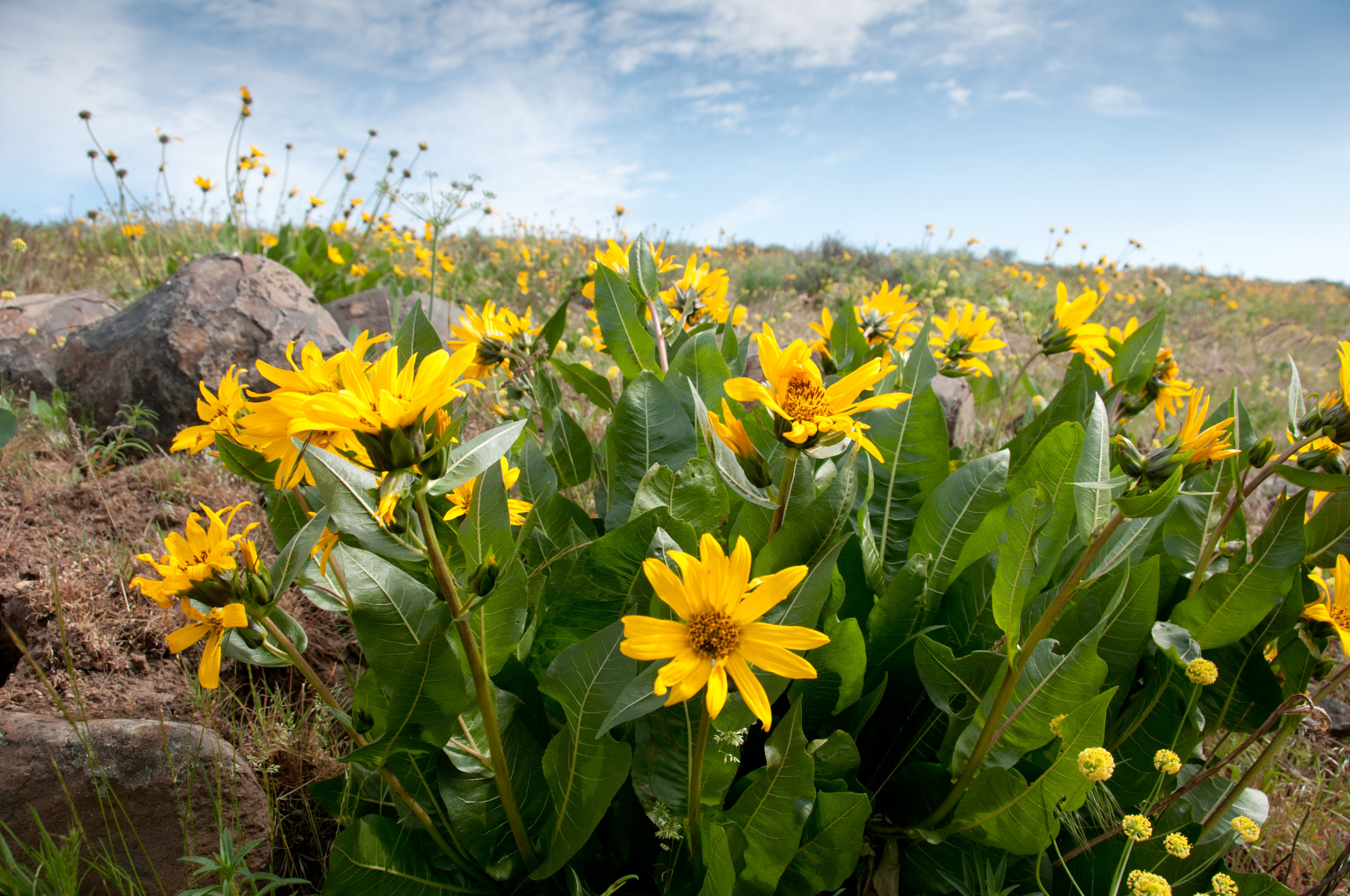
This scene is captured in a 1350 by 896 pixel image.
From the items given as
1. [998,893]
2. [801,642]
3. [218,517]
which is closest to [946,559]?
[998,893]

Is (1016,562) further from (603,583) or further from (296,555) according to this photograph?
(296,555)

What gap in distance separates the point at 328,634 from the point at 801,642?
5.34 feet

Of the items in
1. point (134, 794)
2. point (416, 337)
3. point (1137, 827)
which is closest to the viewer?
point (1137, 827)

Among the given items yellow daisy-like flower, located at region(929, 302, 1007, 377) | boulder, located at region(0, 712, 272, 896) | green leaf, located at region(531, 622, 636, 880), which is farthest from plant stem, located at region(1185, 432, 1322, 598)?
boulder, located at region(0, 712, 272, 896)

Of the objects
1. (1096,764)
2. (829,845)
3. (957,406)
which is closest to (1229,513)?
(1096,764)

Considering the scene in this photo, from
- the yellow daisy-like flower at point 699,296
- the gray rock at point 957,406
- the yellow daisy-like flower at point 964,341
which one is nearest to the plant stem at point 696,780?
the yellow daisy-like flower at point 699,296

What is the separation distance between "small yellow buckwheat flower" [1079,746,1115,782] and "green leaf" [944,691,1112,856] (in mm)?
68

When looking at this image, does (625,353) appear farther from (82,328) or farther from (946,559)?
(82,328)

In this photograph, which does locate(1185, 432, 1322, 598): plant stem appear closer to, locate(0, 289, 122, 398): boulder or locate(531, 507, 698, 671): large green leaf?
locate(531, 507, 698, 671): large green leaf

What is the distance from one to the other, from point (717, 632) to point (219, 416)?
88cm

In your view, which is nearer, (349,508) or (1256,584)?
(349,508)

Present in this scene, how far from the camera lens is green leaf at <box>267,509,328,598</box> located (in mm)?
827

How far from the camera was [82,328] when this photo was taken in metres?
3.67

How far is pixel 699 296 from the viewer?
1.91 meters
